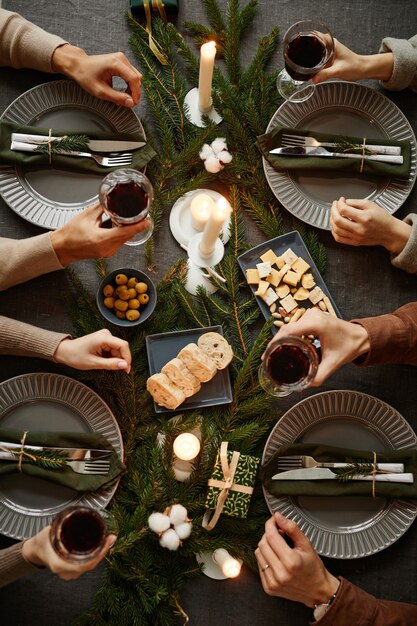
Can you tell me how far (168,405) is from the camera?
1540 mm

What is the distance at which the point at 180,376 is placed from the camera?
5.03 ft

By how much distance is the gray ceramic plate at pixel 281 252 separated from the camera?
1.64 metres

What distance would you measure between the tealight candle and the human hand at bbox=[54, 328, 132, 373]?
20 cm

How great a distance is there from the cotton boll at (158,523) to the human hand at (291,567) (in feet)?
0.72

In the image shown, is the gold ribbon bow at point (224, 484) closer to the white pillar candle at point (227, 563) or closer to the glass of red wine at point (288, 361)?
the white pillar candle at point (227, 563)

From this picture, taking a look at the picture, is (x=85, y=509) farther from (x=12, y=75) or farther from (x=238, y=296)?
(x=12, y=75)

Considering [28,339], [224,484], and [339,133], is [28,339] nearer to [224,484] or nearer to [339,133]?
[224,484]

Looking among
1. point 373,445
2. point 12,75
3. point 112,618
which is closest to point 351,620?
point 373,445

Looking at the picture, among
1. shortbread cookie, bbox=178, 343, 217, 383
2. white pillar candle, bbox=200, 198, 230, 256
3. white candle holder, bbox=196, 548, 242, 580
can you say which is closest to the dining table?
white candle holder, bbox=196, 548, 242, 580

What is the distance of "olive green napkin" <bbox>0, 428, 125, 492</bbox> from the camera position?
1518mm

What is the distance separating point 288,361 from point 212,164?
1.74 ft

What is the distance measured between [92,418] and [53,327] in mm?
250

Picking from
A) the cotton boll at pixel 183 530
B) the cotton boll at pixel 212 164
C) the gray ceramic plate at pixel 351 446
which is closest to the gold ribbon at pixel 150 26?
the cotton boll at pixel 212 164

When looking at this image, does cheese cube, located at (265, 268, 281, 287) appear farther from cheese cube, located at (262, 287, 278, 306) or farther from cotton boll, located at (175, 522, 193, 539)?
cotton boll, located at (175, 522, 193, 539)
